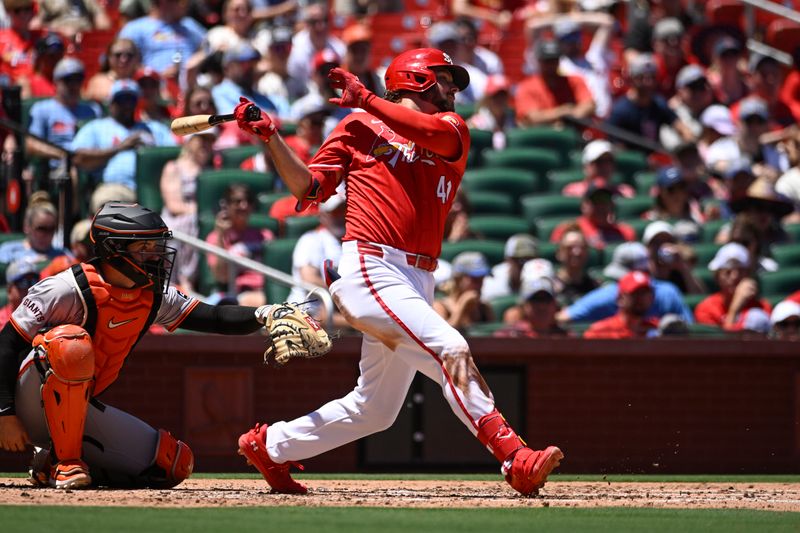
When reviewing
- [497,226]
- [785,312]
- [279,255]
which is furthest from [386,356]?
[497,226]

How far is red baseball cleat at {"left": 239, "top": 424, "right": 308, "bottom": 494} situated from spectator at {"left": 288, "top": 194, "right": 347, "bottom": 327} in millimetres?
3214

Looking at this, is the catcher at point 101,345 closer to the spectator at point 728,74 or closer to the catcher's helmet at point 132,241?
the catcher's helmet at point 132,241

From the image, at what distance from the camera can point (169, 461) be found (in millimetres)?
6930

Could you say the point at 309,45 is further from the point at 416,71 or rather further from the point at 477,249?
the point at 416,71

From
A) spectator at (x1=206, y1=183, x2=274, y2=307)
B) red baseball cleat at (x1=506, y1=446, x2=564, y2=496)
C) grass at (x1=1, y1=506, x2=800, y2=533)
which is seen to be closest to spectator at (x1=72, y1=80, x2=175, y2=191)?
spectator at (x1=206, y1=183, x2=274, y2=307)

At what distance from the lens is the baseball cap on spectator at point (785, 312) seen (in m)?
9.97

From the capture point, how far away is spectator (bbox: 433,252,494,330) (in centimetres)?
976

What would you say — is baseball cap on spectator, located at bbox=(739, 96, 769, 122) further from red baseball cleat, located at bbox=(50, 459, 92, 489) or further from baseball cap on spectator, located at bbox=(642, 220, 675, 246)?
red baseball cleat, located at bbox=(50, 459, 92, 489)

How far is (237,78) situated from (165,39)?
1.47 meters

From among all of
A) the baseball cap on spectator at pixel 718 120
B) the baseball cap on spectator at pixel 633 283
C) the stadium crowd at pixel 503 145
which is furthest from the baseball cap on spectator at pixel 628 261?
the baseball cap on spectator at pixel 718 120

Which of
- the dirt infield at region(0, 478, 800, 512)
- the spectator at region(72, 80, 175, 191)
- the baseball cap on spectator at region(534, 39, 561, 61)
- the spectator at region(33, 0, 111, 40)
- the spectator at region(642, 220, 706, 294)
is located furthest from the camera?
the spectator at region(33, 0, 111, 40)

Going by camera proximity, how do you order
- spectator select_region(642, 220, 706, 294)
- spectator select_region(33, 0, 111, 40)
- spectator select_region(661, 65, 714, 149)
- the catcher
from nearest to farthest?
the catcher, spectator select_region(642, 220, 706, 294), spectator select_region(661, 65, 714, 149), spectator select_region(33, 0, 111, 40)

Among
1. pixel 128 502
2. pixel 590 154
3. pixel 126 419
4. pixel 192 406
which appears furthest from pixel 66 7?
pixel 128 502

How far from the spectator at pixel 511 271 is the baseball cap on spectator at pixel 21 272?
3188 mm
